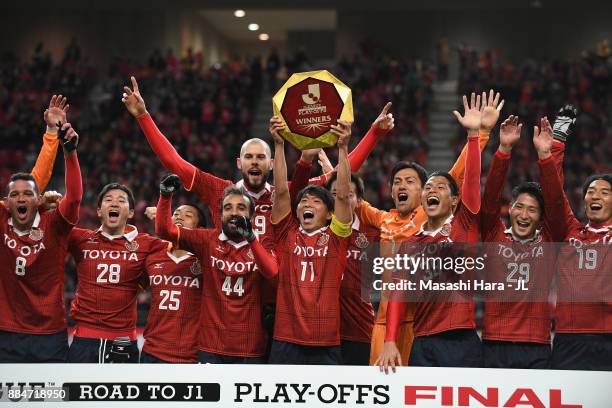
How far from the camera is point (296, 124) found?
6.38 metres

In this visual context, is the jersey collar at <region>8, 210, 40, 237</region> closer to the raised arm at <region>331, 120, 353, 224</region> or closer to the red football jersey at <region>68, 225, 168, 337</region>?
the red football jersey at <region>68, 225, 168, 337</region>

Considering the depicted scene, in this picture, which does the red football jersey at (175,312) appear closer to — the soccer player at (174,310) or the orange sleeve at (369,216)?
the soccer player at (174,310)

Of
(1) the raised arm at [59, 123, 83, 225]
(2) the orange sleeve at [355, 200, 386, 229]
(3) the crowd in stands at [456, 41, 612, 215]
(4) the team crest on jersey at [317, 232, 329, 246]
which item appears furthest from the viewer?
(3) the crowd in stands at [456, 41, 612, 215]

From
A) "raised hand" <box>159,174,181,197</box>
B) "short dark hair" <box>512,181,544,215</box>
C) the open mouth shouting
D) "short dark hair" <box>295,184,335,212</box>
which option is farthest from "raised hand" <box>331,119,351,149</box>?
"short dark hair" <box>512,181,544,215</box>

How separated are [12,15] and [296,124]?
24818 millimetres

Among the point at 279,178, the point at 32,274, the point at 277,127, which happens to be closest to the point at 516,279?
the point at 279,178

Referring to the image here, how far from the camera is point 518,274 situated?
597cm

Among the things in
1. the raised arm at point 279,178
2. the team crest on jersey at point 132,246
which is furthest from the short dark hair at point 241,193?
the team crest on jersey at point 132,246

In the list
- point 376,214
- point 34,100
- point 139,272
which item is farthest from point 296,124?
point 34,100

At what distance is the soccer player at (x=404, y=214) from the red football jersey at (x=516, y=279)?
1.79 feet

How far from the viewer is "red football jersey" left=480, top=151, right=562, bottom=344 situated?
5.94 metres

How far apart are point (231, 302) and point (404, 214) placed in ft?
4.80

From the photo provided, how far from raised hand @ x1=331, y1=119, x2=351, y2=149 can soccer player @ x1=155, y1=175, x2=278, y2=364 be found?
2.53 feet

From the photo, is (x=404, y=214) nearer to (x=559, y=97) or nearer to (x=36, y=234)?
(x=36, y=234)
